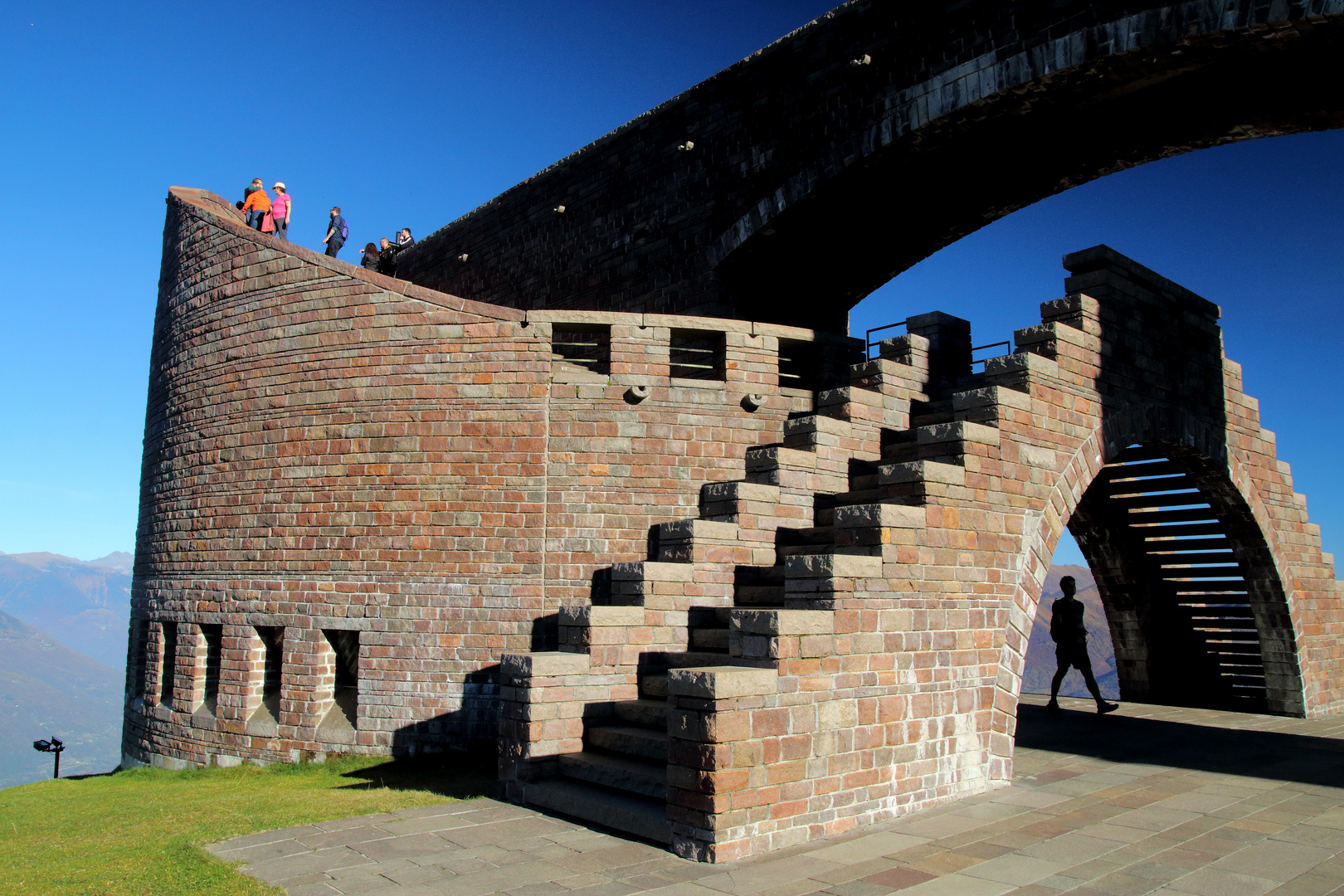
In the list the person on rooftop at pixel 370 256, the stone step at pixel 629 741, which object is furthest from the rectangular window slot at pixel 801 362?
the person on rooftop at pixel 370 256

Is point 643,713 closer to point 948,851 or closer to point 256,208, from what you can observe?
point 948,851

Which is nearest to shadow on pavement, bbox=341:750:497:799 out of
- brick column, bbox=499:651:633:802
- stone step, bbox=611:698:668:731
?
brick column, bbox=499:651:633:802

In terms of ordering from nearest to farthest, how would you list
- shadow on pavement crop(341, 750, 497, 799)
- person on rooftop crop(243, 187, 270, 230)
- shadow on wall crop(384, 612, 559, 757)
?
shadow on pavement crop(341, 750, 497, 799) < shadow on wall crop(384, 612, 559, 757) < person on rooftop crop(243, 187, 270, 230)

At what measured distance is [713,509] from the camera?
896cm

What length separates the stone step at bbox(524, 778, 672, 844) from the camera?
578cm

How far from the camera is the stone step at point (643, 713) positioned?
702cm

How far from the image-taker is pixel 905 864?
532 centimetres

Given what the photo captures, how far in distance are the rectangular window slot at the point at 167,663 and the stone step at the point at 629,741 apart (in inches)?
306

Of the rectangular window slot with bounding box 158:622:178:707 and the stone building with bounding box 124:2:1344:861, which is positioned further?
the rectangular window slot with bounding box 158:622:178:707

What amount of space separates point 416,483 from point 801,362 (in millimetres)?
4785

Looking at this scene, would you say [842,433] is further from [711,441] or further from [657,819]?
[657,819]

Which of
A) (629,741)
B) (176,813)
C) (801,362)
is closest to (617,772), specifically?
(629,741)

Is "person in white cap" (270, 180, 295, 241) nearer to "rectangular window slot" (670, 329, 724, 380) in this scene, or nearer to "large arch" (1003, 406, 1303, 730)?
"rectangular window slot" (670, 329, 724, 380)

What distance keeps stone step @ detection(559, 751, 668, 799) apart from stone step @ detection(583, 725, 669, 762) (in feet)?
0.19
